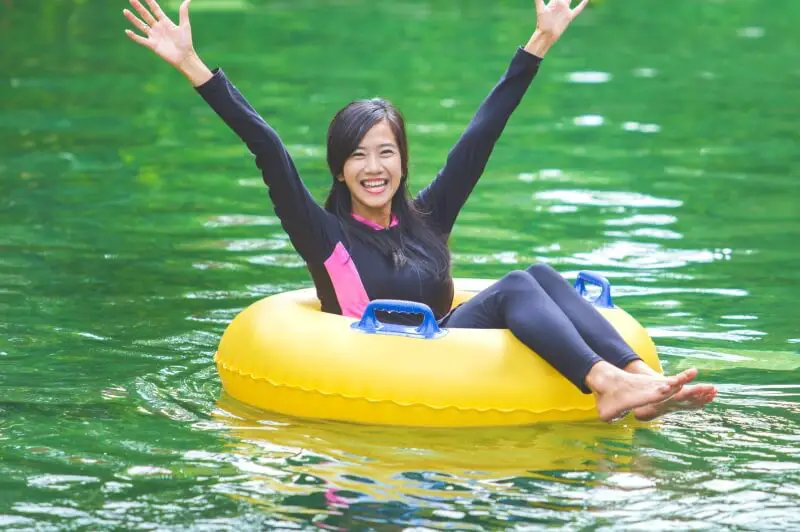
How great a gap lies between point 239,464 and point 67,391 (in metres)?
1.24

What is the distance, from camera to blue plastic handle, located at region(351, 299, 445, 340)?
517cm

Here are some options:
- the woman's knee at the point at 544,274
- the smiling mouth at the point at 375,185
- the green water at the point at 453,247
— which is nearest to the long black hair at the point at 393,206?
the smiling mouth at the point at 375,185

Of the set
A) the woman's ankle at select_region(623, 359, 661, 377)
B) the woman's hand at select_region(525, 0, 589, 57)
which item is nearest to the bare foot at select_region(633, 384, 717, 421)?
the woman's ankle at select_region(623, 359, 661, 377)

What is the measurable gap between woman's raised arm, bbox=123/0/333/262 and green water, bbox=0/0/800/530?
27.2 inches

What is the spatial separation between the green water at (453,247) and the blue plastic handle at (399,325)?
1.14ft

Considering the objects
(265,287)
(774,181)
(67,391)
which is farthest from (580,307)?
(774,181)

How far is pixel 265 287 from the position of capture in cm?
764

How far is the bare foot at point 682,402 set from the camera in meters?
4.82

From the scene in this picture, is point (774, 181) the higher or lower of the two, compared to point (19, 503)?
higher

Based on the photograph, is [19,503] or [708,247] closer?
[19,503]

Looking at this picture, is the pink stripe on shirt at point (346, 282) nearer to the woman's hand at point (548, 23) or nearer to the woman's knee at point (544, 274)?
the woman's knee at point (544, 274)

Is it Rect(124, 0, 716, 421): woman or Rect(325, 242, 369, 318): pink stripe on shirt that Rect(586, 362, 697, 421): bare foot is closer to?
Rect(124, 0, 716, 421): woman

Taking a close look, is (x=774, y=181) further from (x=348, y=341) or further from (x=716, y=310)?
(x=348, y=341)

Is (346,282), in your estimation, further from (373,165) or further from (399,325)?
(373,165)
